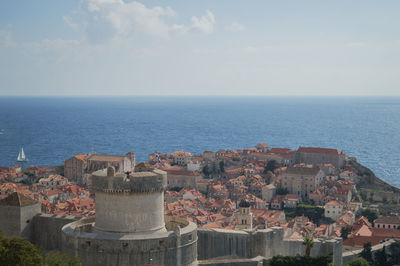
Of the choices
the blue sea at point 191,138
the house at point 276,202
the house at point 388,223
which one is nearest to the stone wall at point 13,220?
the house at point 388,223

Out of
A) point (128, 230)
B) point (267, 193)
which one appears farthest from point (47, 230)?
point (267, 193)

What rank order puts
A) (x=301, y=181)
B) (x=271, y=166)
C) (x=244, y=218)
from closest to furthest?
(x=244, y=218), (x=301, y=181), (x=271, y=166)

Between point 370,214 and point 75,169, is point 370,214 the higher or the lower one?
the lower one

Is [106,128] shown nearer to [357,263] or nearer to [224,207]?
[224,207]

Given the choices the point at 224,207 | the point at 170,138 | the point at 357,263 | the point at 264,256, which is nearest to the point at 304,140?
the point at 170,138

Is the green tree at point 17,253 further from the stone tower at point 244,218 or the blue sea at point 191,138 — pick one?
the blue sea at point 191,138

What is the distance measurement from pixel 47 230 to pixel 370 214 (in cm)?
4114

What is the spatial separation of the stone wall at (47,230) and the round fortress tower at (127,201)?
13.2ft

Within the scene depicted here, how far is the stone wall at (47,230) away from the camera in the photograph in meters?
18.0

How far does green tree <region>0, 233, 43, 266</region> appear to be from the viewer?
481 inches

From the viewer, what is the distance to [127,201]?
14.3 m

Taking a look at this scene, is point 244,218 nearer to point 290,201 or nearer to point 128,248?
point 290,201

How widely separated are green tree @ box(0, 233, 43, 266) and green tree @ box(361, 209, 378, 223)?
4376 centimetres

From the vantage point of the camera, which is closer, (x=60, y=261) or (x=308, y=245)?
(x=60, y=261)
